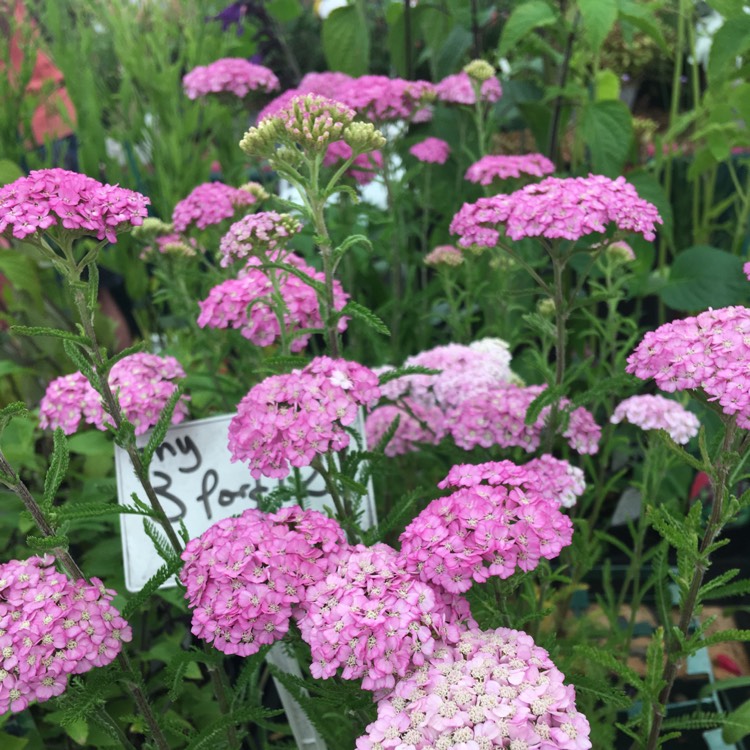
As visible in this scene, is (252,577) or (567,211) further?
(567,211)

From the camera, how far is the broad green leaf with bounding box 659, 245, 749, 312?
187 centimetres

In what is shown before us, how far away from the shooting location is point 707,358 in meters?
0.93

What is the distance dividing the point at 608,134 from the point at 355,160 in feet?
1.96

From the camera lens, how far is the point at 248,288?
1.31 meters

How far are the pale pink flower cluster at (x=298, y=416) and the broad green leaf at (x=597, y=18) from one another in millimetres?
875

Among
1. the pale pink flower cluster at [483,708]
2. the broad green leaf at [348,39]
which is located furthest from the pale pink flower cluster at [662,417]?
the broad green leaf at [348,39]

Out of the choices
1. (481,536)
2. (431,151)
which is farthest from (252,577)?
(431,151)

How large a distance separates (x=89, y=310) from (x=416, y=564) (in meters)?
0.53

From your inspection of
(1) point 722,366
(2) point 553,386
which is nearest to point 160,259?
(2) point 553,386

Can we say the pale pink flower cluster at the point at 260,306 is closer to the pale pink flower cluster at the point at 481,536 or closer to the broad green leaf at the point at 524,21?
the pale pink flower cluster at the point at 481,536

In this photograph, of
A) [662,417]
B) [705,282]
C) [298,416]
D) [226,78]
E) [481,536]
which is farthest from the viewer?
[226,78]

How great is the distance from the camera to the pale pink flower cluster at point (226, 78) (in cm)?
204

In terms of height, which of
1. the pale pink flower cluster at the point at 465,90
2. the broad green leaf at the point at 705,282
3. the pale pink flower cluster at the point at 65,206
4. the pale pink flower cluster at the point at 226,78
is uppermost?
the pale pink flower cluster at the point at 226,78

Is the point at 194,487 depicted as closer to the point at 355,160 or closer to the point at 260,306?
the point at 260,306
